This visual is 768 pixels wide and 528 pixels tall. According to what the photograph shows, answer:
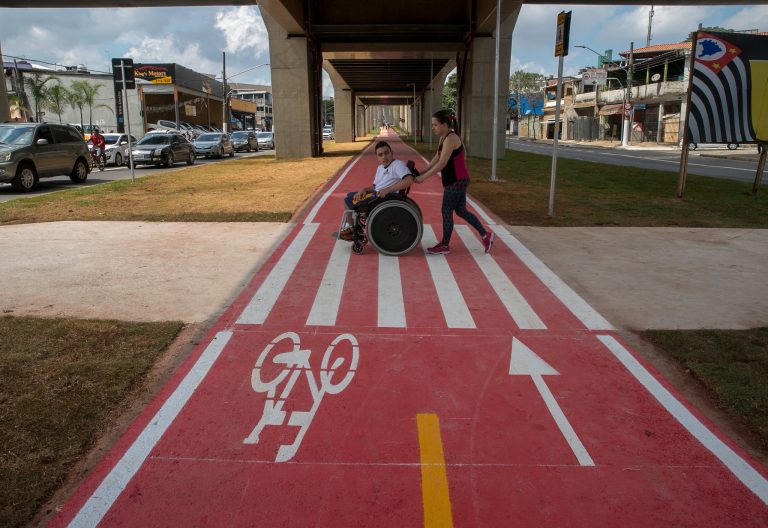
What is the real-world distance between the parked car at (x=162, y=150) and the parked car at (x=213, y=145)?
4.61m

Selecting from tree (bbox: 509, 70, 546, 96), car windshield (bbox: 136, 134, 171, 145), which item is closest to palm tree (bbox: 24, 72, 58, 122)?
car windshield (bbox: 136, 134, 171, 145)

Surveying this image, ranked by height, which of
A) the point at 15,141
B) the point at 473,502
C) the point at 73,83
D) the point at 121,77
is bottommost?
the point at 473,502

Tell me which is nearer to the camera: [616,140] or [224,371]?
[224,371]

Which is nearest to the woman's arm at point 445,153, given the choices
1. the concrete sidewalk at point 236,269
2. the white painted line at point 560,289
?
the white painted line at point 560,289

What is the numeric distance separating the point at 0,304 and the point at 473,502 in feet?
16.2

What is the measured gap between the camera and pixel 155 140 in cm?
2673

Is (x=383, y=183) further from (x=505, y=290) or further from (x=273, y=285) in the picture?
(x=505, y=290)

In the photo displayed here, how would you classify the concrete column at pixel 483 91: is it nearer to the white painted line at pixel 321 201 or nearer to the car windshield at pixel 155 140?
the white painted line at pixel 321 201

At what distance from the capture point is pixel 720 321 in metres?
5.23

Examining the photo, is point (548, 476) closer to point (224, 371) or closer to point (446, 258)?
point (224, 371)

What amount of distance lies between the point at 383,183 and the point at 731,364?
14.4 ft

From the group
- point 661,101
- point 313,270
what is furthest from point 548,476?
point 661,101

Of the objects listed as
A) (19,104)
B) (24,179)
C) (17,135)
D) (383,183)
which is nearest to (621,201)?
(383,183)

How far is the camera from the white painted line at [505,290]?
5324 millimetres
